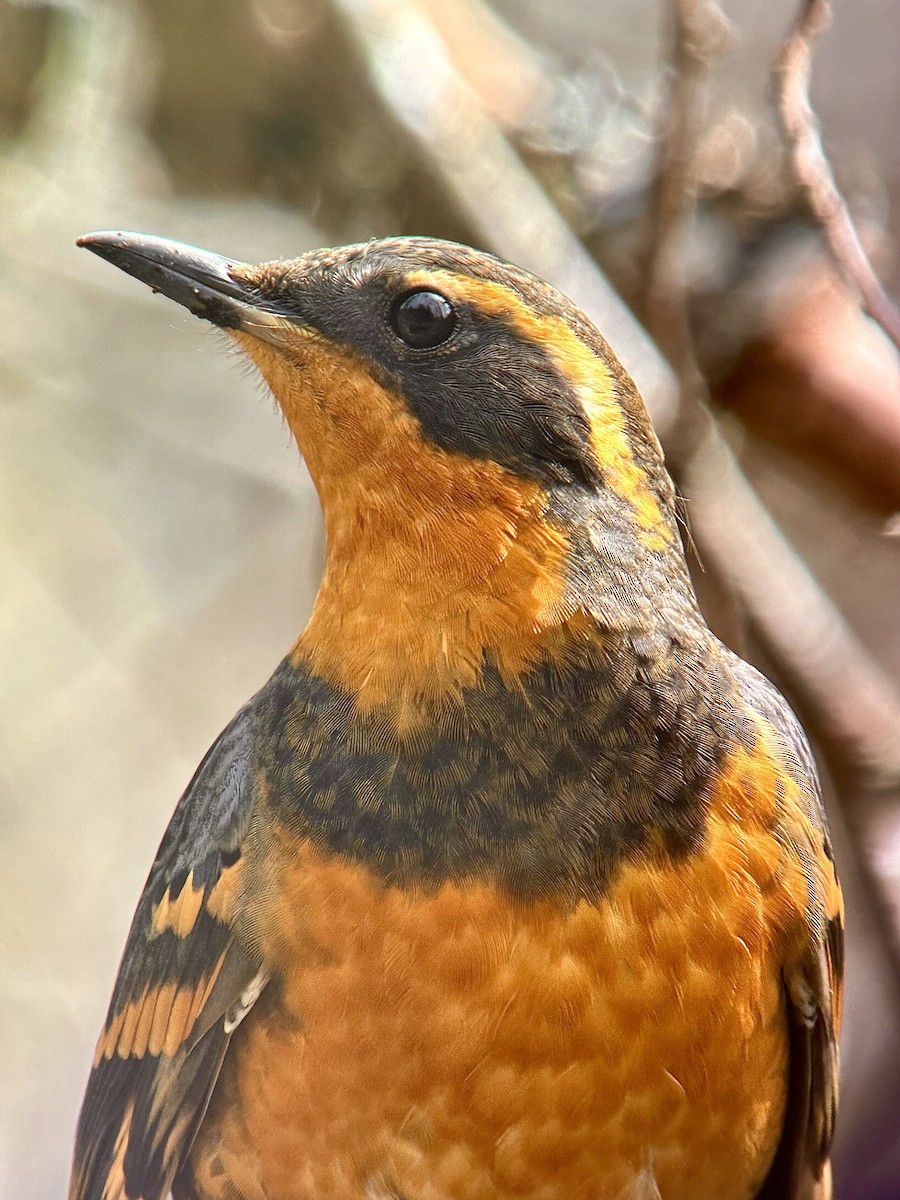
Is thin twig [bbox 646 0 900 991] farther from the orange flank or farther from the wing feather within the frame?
the wing feather

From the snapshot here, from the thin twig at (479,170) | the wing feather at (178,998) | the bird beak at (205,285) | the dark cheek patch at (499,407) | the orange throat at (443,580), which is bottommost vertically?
the wing feather at (178,998)

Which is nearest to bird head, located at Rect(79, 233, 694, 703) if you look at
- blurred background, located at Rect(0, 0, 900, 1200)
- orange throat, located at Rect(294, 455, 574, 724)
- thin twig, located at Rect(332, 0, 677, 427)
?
orange throat, located at Rect(294, 455, 574, 724)

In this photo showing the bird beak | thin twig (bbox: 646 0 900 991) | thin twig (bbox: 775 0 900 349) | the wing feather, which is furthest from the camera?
thin twig (bbox: 646 0 900 991)

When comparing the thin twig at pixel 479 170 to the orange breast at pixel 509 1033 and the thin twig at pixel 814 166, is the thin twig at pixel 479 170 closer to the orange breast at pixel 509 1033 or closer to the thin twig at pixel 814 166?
the thin twig at pixel 814 166

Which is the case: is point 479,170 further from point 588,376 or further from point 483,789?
point 483,789

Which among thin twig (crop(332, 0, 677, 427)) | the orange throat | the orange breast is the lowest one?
the orange breast

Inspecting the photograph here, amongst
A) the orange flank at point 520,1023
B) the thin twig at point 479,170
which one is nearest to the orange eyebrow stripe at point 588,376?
the orange flank at point 520,1023

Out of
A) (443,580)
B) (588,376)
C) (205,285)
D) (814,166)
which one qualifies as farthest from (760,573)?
(205,285)

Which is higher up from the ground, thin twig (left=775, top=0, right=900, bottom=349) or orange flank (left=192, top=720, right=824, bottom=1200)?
thin twig (left=775, top=0, right=900, bottom=349)
